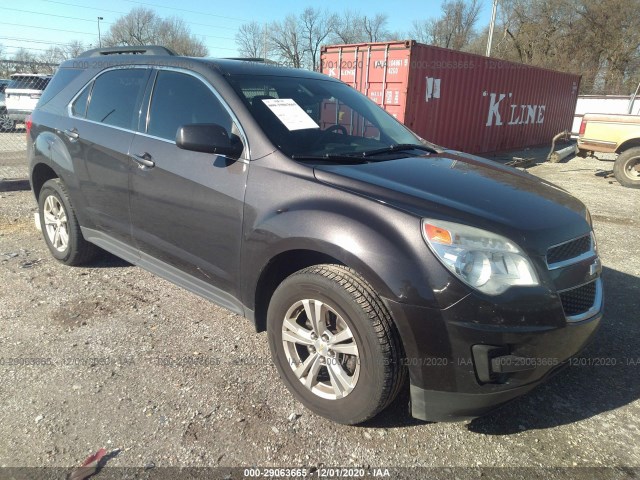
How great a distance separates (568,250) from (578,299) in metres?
0.25

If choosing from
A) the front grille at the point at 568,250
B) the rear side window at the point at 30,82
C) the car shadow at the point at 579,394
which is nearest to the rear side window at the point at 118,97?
the car shadow at the point at 579,394

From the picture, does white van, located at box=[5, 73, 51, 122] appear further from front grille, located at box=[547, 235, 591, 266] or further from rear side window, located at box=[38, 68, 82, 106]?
front grille, located at box=[547, 235, 591, 266]

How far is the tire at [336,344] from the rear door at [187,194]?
0.47 m

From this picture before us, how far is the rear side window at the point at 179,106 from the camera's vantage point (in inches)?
115

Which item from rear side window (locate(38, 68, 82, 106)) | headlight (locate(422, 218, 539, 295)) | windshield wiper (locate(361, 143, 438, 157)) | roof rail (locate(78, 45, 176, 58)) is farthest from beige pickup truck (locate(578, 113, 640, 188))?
rear side window (locate(38, 68, 82, 106))

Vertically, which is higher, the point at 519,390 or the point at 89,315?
the point at 519,390

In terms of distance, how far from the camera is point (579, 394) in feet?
8.98

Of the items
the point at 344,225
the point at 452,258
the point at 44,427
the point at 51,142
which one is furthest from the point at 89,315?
the point at 452,258

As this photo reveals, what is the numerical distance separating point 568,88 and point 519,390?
812 inches

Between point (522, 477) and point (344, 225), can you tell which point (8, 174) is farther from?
point (522, 477)

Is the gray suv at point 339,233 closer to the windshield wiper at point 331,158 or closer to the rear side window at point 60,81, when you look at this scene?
the windshield wiper at point 331,158

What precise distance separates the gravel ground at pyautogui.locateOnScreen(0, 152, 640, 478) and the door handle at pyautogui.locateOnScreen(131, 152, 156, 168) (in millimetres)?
1166

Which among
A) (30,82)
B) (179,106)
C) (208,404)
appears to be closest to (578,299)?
(208,404)

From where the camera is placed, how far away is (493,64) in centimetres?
1366
